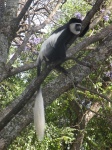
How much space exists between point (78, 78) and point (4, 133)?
53 centimetres

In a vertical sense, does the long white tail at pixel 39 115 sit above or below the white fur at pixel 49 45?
below

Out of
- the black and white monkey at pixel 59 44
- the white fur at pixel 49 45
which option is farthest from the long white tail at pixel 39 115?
the white fur at pixel 49 45

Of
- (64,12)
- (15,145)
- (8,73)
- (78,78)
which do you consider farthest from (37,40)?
(78,78)

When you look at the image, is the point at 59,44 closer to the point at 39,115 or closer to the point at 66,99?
the point at 39,115

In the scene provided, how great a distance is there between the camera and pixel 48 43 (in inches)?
112

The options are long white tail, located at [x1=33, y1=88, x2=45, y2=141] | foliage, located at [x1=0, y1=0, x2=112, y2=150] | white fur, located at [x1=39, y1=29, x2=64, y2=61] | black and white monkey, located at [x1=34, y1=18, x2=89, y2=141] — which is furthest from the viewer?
foliage, located at [x1=0, y1=0, x2=112, y2=150]

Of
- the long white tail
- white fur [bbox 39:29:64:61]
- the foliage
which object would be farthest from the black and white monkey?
the long white tail

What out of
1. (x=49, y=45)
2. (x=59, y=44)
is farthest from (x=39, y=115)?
(x=49, y=45)

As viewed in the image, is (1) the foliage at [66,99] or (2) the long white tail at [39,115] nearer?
(2) the long white tail at [39,115]

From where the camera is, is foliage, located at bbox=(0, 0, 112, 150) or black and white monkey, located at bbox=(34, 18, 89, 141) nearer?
black and white monkey, located at bbox=(34, 18, 89, 141)

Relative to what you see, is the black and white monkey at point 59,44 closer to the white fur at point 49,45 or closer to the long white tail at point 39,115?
the white fur at point 49,45

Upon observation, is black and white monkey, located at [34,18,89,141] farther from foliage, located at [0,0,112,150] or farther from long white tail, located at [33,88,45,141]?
long white tail, located at [33,88,45,141]

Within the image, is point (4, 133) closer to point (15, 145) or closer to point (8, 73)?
point (8, 73)

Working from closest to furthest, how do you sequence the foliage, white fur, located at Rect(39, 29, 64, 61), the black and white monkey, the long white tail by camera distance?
the long white tail → the black and white monkey → white fur, located at Rect(39, 29, 64, 61) → the foliage
